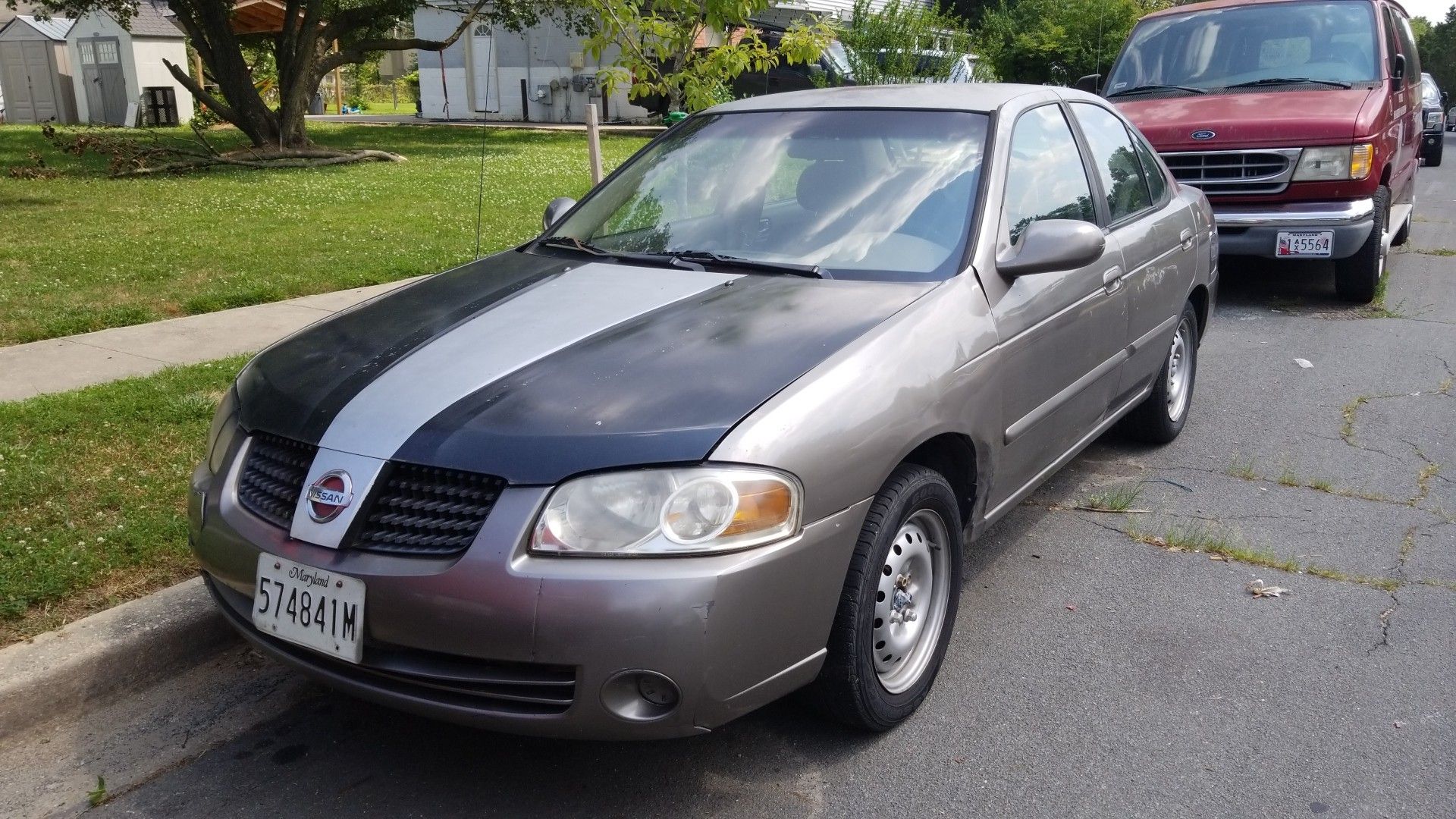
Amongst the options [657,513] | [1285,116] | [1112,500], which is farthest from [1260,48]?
[657,513]

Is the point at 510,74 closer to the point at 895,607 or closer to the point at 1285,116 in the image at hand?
the point at 1285,116

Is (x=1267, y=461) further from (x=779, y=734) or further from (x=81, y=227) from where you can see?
(x=81, y=227)

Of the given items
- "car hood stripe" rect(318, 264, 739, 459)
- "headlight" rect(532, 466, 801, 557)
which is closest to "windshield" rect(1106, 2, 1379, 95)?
"car hood stripe" rect(318, 264, 739, 459)

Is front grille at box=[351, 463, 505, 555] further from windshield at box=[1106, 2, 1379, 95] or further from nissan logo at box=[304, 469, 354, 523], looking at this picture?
windshield at box=[1106, 2, 1379, 95]

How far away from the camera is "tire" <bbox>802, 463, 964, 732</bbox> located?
2916 millimetres

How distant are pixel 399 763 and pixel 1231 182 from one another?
718 cm

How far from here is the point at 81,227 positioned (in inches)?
424

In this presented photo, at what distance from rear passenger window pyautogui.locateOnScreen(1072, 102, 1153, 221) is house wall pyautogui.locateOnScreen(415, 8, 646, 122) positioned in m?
26.3

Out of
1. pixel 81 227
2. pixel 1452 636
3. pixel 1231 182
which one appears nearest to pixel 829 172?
pixel 1452 636

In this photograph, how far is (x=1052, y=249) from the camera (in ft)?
11.9

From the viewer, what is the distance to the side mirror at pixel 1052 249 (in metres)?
3.63

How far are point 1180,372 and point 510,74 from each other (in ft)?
102

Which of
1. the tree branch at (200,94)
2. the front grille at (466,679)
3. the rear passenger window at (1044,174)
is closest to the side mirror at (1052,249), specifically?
the rear passenger window at (1044,174)

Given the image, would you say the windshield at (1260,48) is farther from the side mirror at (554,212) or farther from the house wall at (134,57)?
the house wall at (134,57)
